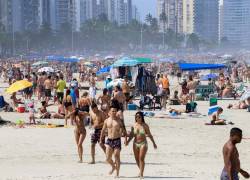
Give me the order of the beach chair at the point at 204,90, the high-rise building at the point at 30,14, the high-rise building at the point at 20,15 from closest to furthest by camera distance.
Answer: the beach chair at the point at 204,90
the high-rise building at the point at 20,15
the high-rise building at the point at 30,14

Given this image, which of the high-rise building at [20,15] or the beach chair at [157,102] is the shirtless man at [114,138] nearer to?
the beach chair at [157,102]

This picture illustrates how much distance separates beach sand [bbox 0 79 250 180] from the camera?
42.3 feet

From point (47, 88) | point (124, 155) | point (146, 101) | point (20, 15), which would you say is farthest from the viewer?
point (20, 15)

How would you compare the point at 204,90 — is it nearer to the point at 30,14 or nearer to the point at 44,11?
the point at 30,14

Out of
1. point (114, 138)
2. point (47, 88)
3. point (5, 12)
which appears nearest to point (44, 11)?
point (5, 12)

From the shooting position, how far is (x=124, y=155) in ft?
49.9

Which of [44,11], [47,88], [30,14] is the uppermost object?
[44,11]

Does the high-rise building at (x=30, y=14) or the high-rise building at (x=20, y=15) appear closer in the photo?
the high-rise building at (x=20, y=15)

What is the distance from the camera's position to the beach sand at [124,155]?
508 inches

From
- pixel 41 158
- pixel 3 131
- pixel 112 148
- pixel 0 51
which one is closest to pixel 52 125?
pixel 3 131

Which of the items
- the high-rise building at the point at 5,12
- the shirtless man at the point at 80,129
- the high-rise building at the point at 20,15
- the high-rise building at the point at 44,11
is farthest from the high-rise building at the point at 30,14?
the shirtless man at the point at 80,129

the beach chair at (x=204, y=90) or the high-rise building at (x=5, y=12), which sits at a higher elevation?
Answer: the high-rise building at (x=5, y=12)

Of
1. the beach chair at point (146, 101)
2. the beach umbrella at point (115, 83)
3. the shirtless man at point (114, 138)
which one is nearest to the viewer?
the shirtless man at point (114, 138)

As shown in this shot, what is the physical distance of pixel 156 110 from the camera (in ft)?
83.5
